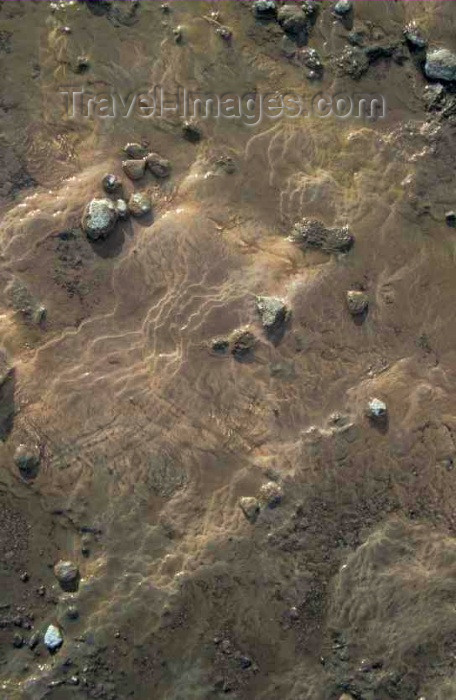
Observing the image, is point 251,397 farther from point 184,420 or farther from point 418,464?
point 418,464

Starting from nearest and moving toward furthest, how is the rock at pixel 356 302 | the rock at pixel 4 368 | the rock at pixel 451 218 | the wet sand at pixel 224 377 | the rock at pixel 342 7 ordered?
the wet sand at pixel 224 377, the rock at pixel 4 368, the rock at pixel 356 302, the rock at pixel 451 218, the rock at pixel 342 7

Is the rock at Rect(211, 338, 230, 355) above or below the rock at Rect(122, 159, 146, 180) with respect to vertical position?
below

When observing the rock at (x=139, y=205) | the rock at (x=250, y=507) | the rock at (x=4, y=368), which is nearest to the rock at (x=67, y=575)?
the rock at (x=250, y=507)

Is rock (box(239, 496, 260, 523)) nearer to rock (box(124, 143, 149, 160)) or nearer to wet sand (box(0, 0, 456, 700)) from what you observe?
wet sand (box(0, 0, 456, 700))

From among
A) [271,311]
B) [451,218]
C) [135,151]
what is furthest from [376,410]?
[135,151]

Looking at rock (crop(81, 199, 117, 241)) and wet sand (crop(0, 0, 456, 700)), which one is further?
rock (crop(81, 199, 117, 241))

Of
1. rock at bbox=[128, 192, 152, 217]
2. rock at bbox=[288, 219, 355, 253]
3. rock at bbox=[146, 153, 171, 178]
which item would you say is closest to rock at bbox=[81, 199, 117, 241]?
rock at bbox=[128, 192, 152, 217]

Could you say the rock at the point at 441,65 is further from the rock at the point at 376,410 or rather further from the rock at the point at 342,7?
the rock at the point at 376,410

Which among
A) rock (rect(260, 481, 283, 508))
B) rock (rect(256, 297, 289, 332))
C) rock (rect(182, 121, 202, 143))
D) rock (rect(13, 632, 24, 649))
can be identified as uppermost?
rock (rect(182, 121, 202, 143))
